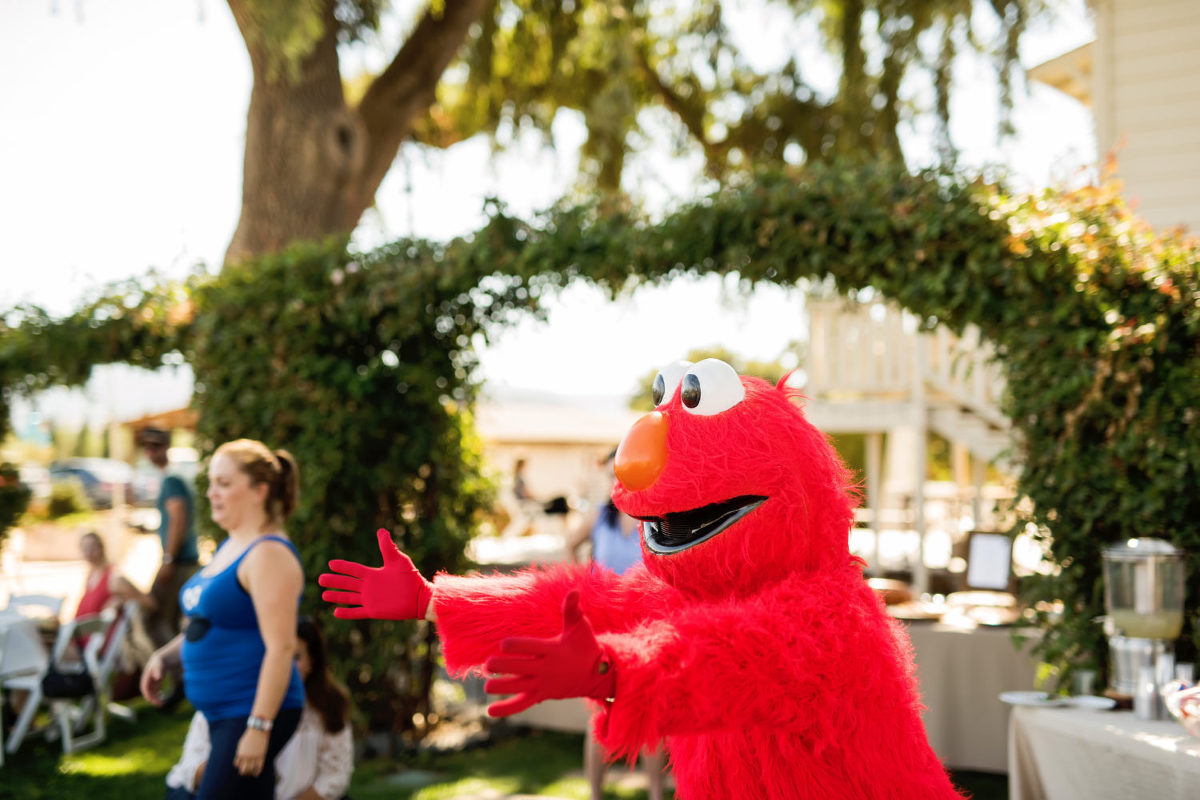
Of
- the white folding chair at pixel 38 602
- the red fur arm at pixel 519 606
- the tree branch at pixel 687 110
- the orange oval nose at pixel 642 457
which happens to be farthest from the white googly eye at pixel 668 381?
the tree branch at pixel 687 110

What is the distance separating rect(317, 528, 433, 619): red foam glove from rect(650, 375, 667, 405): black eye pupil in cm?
61

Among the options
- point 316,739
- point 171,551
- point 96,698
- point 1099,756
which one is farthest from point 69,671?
point 1099,756

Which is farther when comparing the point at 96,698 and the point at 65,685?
the point at 96,698

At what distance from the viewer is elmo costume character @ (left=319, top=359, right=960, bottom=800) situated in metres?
1.49

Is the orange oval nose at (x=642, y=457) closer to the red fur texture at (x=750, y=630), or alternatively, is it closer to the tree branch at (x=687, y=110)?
the red fur texture at (x=750, y=630)

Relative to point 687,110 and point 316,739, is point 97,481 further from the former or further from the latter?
point 316,739

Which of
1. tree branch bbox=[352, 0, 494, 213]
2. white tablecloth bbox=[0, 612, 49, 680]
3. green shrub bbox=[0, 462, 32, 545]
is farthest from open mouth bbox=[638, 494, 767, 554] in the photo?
tree branch bbox=[352, 0, 494, 213]

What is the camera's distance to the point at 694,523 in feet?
6.08

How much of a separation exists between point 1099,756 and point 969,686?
2.00 metres

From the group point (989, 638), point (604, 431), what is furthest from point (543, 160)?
point (604, 431)

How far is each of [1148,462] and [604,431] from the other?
30628mm

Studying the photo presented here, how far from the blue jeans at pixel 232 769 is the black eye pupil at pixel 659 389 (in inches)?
60.8

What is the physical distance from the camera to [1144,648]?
2895 mm

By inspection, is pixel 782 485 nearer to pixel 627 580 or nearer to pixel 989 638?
pixel 627 580
